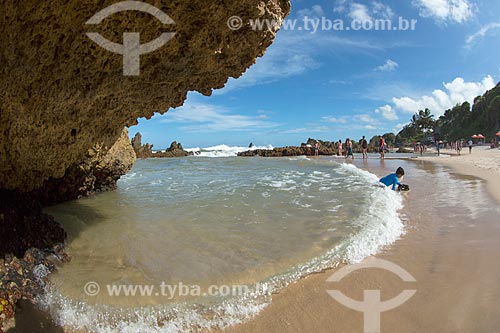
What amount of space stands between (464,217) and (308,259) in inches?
152

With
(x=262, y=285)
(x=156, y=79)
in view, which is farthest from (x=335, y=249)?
(x=156, y=79)

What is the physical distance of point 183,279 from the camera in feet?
11.9

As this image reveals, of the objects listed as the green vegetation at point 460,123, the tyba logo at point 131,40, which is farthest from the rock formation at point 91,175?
the green vegetation at point 460,123

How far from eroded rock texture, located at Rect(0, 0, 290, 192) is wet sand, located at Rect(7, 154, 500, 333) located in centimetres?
260

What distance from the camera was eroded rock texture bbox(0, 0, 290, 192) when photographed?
3.25m

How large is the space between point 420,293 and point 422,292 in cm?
4

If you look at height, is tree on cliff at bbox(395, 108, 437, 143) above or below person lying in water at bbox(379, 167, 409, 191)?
above

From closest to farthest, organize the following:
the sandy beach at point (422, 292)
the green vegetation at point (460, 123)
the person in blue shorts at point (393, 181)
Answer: the sandy beach at point (422, 292) → the person in blue shorts at point (393, 181) → the green vegetation at point (460, 123)

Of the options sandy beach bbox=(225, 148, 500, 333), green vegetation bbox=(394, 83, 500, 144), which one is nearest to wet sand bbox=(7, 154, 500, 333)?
sandy beach bbox=(225, 148, 500, 333)

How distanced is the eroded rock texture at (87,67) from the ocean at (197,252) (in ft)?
6.06

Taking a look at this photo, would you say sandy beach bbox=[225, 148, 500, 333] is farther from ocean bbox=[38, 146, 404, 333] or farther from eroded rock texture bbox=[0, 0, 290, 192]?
eroded rock texture bbox=[0, 0, 290, 192]

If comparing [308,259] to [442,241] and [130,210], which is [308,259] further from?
[130,210]

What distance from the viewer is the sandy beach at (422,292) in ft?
8.89

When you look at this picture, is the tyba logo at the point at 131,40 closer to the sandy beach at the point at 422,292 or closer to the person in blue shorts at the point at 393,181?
the sandy beach at the point at 422,292
